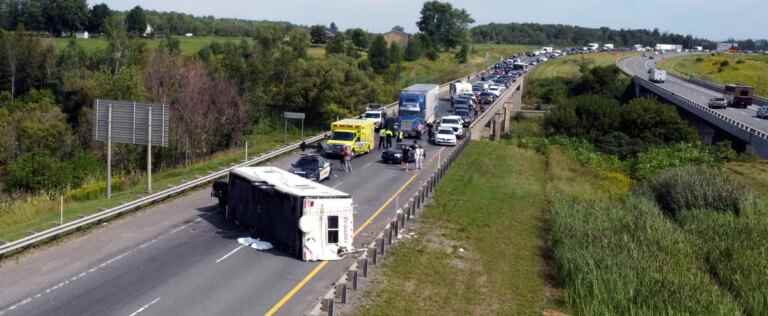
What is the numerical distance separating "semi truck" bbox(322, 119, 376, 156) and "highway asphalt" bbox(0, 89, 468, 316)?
14.8 meters

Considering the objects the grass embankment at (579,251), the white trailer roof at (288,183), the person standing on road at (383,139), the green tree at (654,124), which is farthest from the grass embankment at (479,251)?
the green tree at (654,124)

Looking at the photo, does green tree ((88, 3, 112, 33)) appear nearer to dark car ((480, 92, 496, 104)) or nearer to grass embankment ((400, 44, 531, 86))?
grass embankment ((400, 44, 531, 86))

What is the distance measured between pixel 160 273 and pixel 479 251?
10.3m

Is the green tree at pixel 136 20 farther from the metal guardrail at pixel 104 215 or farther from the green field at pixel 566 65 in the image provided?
the metal guardrail at pixel 104 215

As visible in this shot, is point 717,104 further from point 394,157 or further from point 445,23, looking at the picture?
point 445,23

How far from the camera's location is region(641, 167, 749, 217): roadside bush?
116ft

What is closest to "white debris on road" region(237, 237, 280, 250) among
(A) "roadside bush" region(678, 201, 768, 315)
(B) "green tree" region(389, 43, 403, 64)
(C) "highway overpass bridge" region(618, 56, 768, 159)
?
(A) "roadside bush" region(678, 201, 768, 315)

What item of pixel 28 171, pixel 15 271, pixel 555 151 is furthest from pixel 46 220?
pixel 555 151

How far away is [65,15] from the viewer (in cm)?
14225

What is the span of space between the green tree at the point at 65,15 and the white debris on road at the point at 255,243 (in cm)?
13099

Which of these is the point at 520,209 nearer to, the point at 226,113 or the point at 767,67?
the point at 226,113

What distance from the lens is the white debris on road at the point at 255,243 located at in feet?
77.7

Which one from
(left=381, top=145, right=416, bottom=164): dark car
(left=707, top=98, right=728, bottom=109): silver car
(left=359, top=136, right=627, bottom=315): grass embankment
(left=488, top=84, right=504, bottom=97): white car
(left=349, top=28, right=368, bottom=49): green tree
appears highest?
(left=349, top=28, right=368, bottom=49): green tree

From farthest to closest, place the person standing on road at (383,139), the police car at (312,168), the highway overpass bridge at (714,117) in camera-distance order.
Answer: the highway overpass bridge at (714,117) → the person standing on road at (383,139) → the police car at (312,168)
